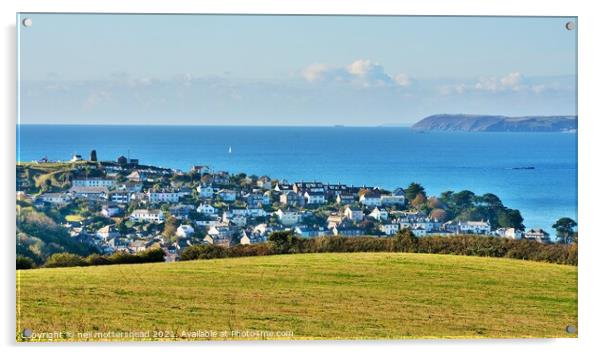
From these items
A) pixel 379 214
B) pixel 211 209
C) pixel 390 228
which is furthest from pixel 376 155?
pixel 211 209

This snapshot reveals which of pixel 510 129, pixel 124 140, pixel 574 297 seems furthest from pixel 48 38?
pixel 574 297

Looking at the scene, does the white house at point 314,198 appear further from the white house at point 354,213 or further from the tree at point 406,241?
the tree at point 406,241

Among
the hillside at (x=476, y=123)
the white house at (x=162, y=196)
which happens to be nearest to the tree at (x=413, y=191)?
the hillside at (x=476, y=123)

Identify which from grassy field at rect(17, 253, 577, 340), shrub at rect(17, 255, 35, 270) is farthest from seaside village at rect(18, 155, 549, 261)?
shrub at rect(17, 255, 35, 270)

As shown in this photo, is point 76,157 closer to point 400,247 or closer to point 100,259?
point 100,259

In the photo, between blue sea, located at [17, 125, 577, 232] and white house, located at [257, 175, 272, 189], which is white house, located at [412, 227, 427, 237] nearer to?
blue sea, located at [17, 125, 577, 232]
